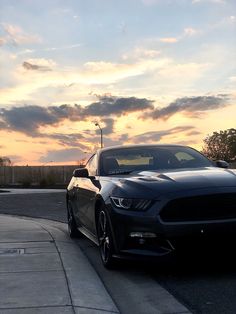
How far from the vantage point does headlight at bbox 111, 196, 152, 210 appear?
232 inches

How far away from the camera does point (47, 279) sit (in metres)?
5.88

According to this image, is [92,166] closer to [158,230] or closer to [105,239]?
[105,239]

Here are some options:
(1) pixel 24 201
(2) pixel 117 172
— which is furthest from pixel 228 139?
(2) pixel 117 172

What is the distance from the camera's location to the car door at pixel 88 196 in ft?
24.0

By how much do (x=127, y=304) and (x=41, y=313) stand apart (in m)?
0.90

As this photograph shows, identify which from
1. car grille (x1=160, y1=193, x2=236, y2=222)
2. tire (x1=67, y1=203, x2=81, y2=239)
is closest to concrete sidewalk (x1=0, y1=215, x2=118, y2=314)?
tire (x1=67, y1=203, x2=81, y2=239)

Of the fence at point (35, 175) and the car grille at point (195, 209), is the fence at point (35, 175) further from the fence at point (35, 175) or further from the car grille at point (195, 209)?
the car grille at point (195, 209)

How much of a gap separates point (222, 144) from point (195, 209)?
260ft

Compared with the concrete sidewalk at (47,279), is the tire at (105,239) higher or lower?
higher

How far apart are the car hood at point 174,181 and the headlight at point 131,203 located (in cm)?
10

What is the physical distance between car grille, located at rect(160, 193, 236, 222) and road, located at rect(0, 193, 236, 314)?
0.35 meters

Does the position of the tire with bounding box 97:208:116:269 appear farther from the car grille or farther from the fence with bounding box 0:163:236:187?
the fence with bounding box 0:163:236:187

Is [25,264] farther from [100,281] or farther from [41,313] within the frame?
[41,313]

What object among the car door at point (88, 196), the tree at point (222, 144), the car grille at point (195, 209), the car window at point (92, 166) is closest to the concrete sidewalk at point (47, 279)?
the car door at point (88, 196)
